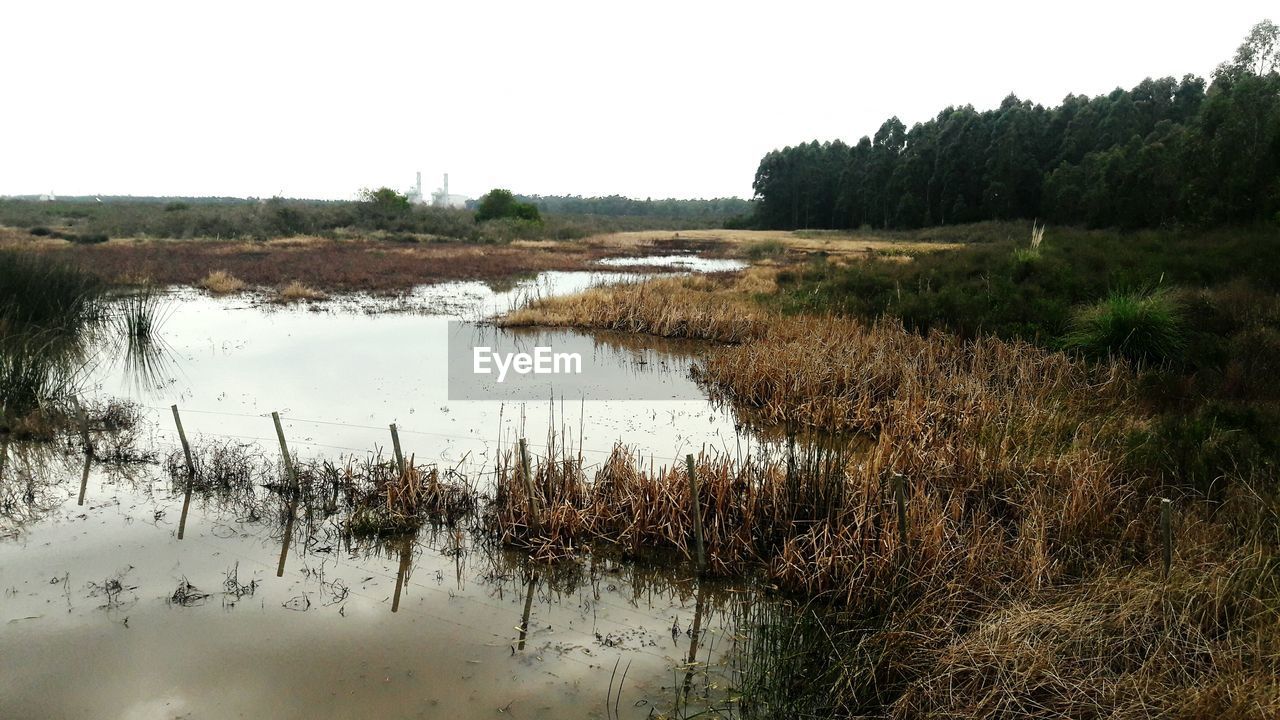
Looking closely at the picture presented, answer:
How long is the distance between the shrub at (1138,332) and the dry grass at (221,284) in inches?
1044

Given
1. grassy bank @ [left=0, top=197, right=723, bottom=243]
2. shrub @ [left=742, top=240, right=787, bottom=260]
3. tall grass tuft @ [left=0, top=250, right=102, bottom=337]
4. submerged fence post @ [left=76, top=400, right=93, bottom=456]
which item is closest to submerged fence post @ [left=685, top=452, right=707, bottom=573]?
submerged fence post @ [left=76, top=400, right=93, bottom=456]

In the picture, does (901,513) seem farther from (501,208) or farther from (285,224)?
(501,208)

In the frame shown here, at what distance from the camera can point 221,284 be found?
91.4 ft

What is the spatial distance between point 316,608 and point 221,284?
25.4m

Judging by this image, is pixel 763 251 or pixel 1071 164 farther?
pixel 1071 164

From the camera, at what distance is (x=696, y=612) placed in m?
6.29

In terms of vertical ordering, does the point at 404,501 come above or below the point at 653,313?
below

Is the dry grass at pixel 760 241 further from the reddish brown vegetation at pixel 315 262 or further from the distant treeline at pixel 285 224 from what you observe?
the reddish brown vegetation at pixel 315 262

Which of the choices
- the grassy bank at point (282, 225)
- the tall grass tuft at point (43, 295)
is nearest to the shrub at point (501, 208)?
the grassy bank at point (282, 225)

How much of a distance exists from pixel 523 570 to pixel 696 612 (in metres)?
1.68

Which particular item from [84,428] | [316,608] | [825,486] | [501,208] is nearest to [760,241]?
[501,208]

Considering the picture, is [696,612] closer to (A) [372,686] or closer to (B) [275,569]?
(A) [372,686]

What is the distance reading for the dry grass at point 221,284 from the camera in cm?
2751

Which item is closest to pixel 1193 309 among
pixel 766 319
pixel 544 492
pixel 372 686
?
pixel 766 319
